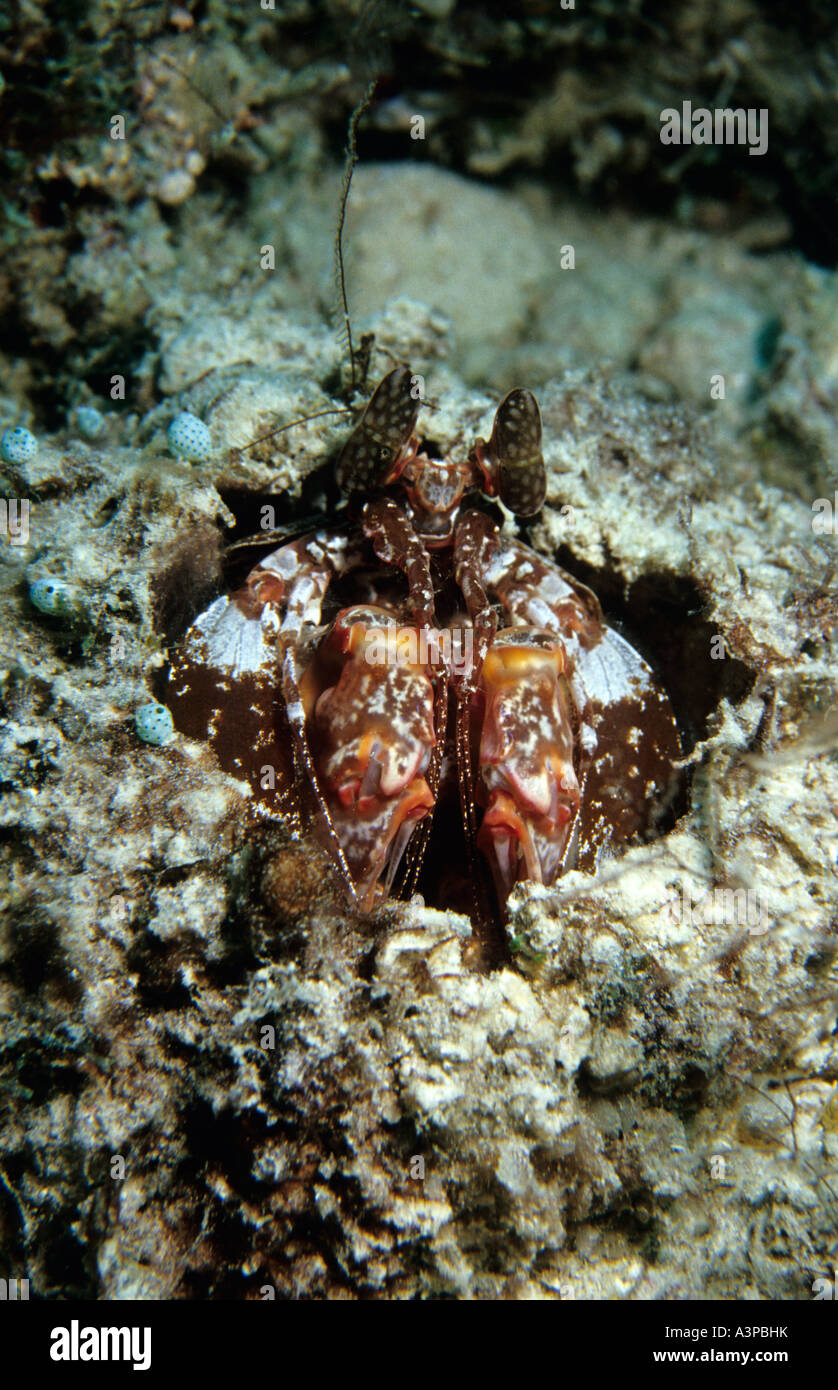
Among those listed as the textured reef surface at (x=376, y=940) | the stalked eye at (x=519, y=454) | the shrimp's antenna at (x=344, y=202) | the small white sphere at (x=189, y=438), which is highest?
the shrimp's antenna at (x=344, y=202)

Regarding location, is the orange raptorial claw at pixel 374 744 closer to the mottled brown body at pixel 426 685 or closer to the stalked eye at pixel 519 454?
the mottled brown body at pixel 426 685

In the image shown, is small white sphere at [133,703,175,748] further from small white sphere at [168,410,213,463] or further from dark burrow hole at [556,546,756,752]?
dark burrow hole at [556,546,756,752]

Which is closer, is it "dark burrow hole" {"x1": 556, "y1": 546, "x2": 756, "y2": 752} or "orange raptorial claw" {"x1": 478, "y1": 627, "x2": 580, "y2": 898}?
"orange raptorial claw" {"x1": 478, "y1": 627, "x2": 580, "y2": 898}

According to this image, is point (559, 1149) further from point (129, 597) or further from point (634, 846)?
point (129, 597)

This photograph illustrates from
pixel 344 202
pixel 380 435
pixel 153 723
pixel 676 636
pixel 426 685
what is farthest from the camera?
pixel 676 636

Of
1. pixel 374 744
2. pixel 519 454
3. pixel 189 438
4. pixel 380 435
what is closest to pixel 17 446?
pixel 189 438

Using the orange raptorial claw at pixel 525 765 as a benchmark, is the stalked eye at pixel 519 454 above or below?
above

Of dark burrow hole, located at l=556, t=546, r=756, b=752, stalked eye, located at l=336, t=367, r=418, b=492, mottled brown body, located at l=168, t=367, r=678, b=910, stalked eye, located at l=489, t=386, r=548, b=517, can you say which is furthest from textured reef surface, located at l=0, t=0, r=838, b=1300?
stalked eye, located at l=336, t=367, r=418, b=492

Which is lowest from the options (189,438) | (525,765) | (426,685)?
(525,765)

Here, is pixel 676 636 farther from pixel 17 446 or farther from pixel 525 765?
pixel 17 446

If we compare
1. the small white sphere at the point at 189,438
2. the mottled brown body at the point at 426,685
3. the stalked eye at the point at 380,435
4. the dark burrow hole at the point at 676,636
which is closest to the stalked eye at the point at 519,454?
the mottled brown body at the point at 426,685
